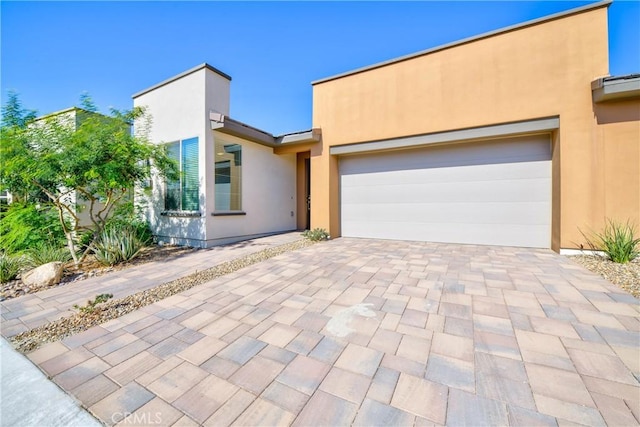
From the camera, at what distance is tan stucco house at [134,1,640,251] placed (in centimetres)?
504

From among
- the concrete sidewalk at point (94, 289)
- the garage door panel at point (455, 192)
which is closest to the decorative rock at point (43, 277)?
the concrete sidewalk at point (94, 289)

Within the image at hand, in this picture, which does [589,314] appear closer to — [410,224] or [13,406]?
[410,224]

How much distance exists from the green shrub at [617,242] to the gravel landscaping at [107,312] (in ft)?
22.6

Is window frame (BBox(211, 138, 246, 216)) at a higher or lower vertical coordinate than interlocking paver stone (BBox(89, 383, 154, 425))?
higher

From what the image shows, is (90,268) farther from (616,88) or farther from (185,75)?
(616,88)

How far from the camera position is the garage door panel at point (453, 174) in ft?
19.4

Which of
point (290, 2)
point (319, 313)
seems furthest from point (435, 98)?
point (319, 313)

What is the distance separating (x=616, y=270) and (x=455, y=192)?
3189mm

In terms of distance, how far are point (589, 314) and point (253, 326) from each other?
3.59 metres

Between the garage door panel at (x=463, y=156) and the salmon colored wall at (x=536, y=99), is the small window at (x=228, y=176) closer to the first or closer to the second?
the garage door panel at (x=463, y=156)

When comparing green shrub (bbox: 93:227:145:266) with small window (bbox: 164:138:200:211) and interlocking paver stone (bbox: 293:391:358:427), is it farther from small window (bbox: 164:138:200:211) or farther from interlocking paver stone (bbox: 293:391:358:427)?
interlocking paver stone (bbox: 293:391:358:427)

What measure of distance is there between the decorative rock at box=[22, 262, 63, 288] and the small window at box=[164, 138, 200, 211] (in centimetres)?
316

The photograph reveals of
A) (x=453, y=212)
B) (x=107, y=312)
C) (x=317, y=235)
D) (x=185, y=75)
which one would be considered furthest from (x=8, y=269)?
(x=453, y=212)

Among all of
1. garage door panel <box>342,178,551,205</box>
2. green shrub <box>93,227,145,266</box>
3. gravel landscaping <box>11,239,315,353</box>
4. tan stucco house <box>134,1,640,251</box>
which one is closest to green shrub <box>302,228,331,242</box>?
tan stucco house <box>134,1,640,251</box>
